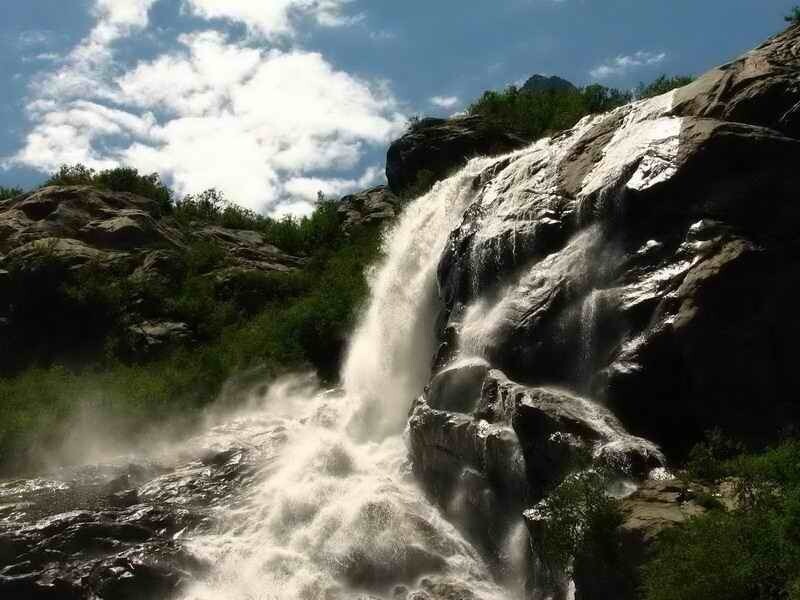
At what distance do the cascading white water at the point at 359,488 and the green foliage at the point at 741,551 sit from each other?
6551 millimetres

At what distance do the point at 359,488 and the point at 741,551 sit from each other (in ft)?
41.7

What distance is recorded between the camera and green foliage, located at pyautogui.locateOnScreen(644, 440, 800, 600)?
10.9 m

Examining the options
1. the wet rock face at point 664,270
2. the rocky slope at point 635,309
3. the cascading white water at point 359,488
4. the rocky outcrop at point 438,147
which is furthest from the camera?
the rocky outcrop at point 438,147

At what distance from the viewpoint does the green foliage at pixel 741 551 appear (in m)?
10.9

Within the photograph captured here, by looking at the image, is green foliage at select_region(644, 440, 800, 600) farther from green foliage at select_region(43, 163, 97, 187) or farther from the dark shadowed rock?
green foliage at select_region(43, 163, 97, 187)

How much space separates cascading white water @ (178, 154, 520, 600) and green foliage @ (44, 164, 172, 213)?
28.4 metres

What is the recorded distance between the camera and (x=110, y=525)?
21.6 m

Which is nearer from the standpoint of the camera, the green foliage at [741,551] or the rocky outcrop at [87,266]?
the green foliage at [741,551]

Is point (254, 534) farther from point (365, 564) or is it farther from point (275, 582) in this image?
point (365, 564)

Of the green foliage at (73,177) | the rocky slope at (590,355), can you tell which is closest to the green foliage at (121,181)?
the green foliage at (73,177)

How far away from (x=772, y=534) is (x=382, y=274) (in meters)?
24.3

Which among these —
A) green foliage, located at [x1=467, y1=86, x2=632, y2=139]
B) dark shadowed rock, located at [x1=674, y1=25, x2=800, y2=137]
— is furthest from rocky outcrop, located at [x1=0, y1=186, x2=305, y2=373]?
dark shadowed rock, located at [x1=674, y1=25, x2=800, y2=137]

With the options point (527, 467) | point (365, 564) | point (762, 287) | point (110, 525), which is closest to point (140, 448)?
point (110, 525)

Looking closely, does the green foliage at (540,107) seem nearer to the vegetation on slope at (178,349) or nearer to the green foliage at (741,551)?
the vegetation on slope at (178,349)
